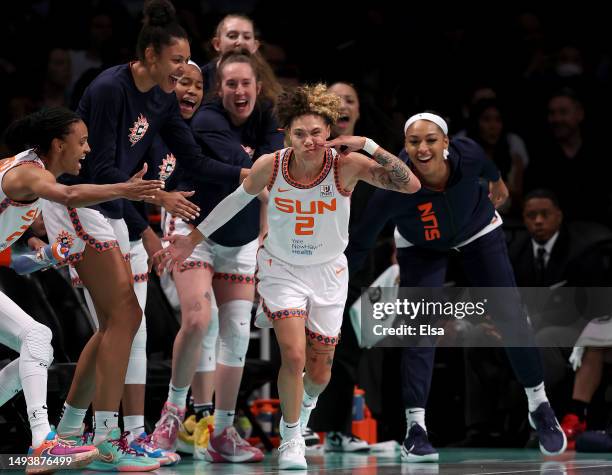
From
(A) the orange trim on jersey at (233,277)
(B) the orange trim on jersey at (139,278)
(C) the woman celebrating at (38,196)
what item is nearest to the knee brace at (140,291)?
(B) the orange trim on jersey at (139,278)

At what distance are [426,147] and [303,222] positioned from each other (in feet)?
3.34

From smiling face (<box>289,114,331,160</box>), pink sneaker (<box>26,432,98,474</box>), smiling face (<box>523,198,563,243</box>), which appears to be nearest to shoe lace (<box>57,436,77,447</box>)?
pink sneaker (<box>26,432,98,474</box>)

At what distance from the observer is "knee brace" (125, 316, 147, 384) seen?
5340 millimetres

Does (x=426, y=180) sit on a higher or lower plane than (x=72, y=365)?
higher

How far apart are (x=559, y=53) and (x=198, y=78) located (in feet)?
15.5

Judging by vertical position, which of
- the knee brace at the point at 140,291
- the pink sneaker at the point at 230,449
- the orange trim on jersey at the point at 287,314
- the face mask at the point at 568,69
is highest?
the face mask at the point at 568,69

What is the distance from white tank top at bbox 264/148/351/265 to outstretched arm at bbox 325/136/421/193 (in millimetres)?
72

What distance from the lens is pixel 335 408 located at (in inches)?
264

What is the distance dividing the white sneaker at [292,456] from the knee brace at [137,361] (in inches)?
29.4

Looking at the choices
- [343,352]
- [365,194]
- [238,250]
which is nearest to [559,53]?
[365,194]

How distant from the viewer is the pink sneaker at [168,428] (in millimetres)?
5676

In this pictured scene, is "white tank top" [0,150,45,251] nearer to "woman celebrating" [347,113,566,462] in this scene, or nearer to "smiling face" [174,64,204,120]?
"smiling face" [174,64,204,120]

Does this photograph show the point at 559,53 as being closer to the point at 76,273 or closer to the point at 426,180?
the point at 426,180

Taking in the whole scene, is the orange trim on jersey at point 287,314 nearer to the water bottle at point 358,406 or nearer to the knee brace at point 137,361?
the knee brace at point 137,361
